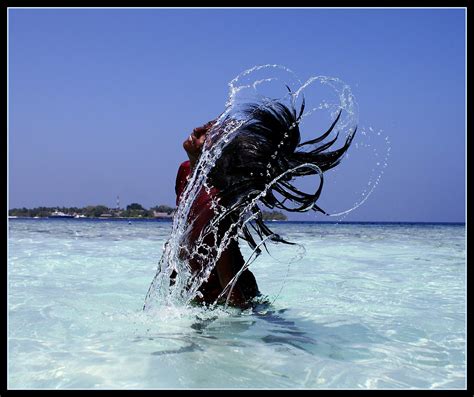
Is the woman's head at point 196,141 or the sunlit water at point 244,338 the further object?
the woman's head at point 196,141

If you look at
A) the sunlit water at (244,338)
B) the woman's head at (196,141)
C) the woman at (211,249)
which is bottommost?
the sunlit water at (244,338)

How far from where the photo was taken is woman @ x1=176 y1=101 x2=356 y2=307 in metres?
3.75

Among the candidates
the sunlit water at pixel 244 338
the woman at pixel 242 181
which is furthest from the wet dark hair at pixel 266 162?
the sunlit water at pixel 244 338

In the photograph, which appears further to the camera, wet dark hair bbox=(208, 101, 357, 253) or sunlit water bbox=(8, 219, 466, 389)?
wet dark hair bbox=(208, 101, 357, 253)

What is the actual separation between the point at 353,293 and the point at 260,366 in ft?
9.03

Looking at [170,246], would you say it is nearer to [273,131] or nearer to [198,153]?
[198,153]

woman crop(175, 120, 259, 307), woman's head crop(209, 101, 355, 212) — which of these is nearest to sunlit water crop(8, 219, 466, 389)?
woman crop(175, 120, 259, 307)

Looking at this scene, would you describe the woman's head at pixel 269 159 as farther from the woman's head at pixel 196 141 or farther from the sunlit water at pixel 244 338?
the sunlit water at pixel 244 338

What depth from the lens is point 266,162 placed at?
152 inches

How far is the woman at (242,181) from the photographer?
375cm

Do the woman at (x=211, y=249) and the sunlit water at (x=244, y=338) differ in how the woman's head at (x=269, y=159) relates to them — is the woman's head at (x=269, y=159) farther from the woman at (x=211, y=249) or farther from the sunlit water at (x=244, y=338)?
the sunlit water at (x=244, y=338)

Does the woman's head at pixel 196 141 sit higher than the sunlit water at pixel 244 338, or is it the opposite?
the woman's head at pixel 196 141

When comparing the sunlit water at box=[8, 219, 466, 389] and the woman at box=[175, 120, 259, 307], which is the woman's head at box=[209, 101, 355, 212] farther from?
the sunlit water at box=[8, 219, 466, 389]
